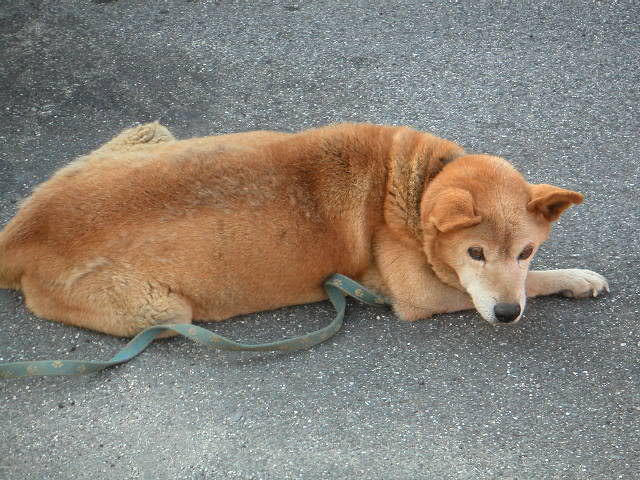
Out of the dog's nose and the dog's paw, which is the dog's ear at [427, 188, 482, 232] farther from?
the dog's paw

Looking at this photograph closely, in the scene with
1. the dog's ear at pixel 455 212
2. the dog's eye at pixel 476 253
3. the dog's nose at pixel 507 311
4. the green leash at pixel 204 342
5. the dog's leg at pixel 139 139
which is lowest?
the green leash at pixel 204 342

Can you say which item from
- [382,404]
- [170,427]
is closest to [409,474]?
[382,404]

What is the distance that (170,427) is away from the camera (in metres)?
3.77

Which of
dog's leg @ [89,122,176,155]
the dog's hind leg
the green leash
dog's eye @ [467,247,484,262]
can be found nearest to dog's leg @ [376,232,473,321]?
the green leash

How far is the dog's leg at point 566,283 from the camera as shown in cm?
439

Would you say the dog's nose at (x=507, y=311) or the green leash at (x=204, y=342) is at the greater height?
the dog's nose at (x=507, y=311)

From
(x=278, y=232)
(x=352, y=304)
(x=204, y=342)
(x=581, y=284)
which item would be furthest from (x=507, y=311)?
(x=204, y=342)

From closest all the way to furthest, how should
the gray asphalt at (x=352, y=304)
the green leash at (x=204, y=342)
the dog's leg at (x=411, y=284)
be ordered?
1. the gray asphalt at (x=352, y=304)
2. the green leash at (x=204, y=342)
3. the dog's leg at (x=411, y=284)

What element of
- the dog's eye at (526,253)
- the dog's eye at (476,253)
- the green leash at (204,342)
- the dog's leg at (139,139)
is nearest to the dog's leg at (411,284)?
the green leash at (204,342)

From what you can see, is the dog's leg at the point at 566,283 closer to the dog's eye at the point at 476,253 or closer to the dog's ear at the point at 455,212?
the dog's eye at the point at 476,253

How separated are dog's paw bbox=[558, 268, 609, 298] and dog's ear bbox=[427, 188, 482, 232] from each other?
0.89 m

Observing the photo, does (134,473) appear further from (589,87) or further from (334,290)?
(589,87)

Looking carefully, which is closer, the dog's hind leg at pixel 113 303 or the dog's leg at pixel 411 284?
the dog's hind leg at pixel 113 303

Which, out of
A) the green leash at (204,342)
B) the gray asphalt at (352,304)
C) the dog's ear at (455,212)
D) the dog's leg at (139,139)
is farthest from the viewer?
the dog's leg at (139,139)
